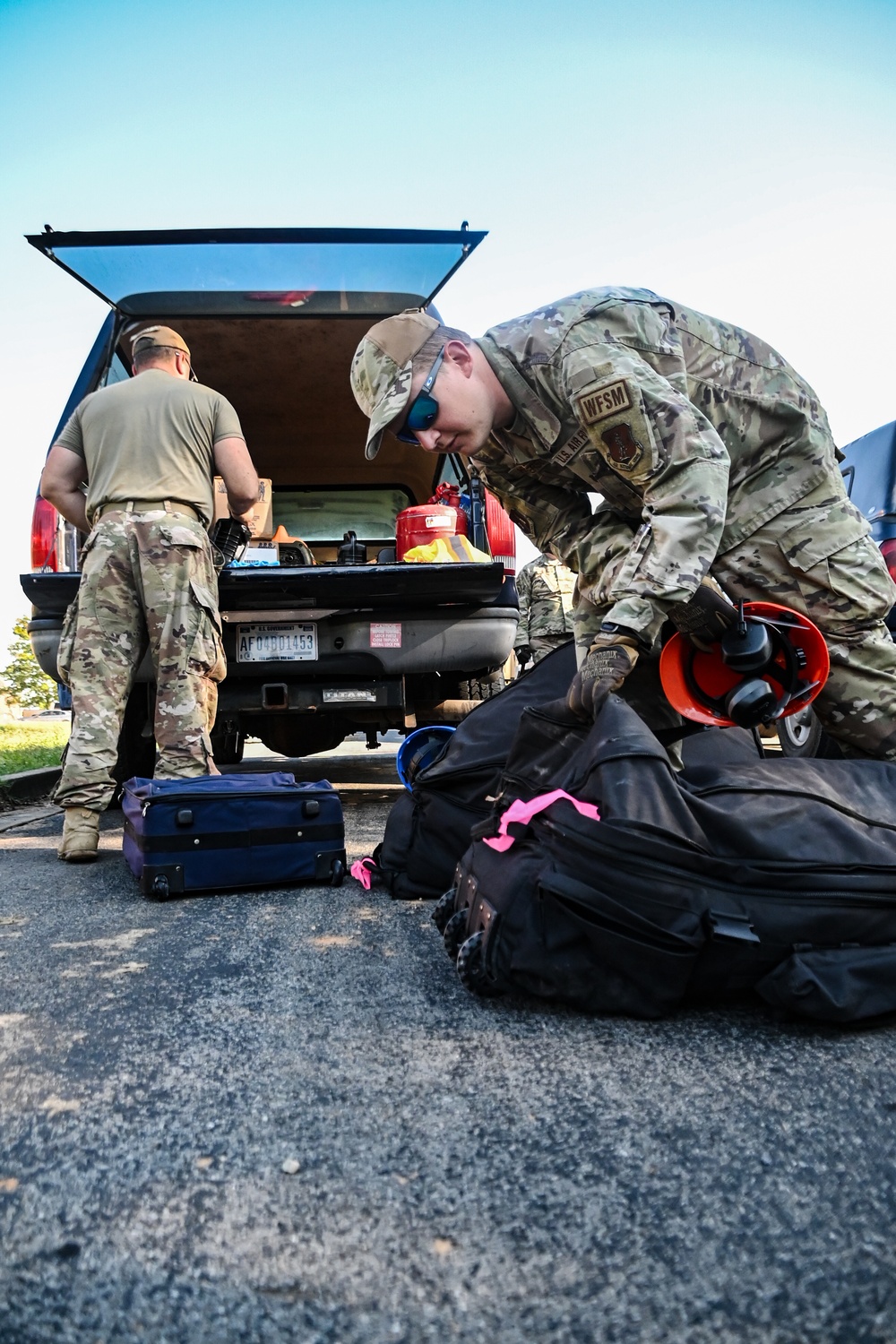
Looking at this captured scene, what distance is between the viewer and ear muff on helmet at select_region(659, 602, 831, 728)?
2023mm

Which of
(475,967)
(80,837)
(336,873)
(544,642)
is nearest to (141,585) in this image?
(80,837)

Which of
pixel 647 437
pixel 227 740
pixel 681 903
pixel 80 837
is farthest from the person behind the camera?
pixel 227 740

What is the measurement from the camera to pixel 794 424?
7.52ft

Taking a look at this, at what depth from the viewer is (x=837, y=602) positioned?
226 centimetres

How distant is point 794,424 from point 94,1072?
80.5 inches

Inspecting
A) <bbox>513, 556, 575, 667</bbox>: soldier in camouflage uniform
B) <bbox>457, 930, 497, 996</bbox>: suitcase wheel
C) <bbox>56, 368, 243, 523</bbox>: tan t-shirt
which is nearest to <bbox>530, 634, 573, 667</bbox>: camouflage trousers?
<bbox>513, 556, 575, 667</bbox>: soldier in camouflage uniform

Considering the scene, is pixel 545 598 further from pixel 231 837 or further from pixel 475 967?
pixel 475 967

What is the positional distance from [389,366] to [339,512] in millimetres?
3956

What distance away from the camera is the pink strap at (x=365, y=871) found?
2.54 meters

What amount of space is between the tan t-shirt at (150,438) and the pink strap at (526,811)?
7.04 ft

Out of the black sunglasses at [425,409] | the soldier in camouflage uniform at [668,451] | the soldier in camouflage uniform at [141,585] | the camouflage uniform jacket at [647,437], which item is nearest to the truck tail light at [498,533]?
the soldier in camouflage uniform at [141,585]

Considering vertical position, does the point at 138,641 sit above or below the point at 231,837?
above

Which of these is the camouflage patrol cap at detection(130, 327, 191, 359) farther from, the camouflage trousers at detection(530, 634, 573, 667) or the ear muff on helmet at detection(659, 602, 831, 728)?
the camouflage trousers at detection(530, 634, 573, 667)

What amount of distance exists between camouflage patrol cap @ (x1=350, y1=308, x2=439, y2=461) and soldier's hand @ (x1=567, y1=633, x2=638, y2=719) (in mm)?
694
